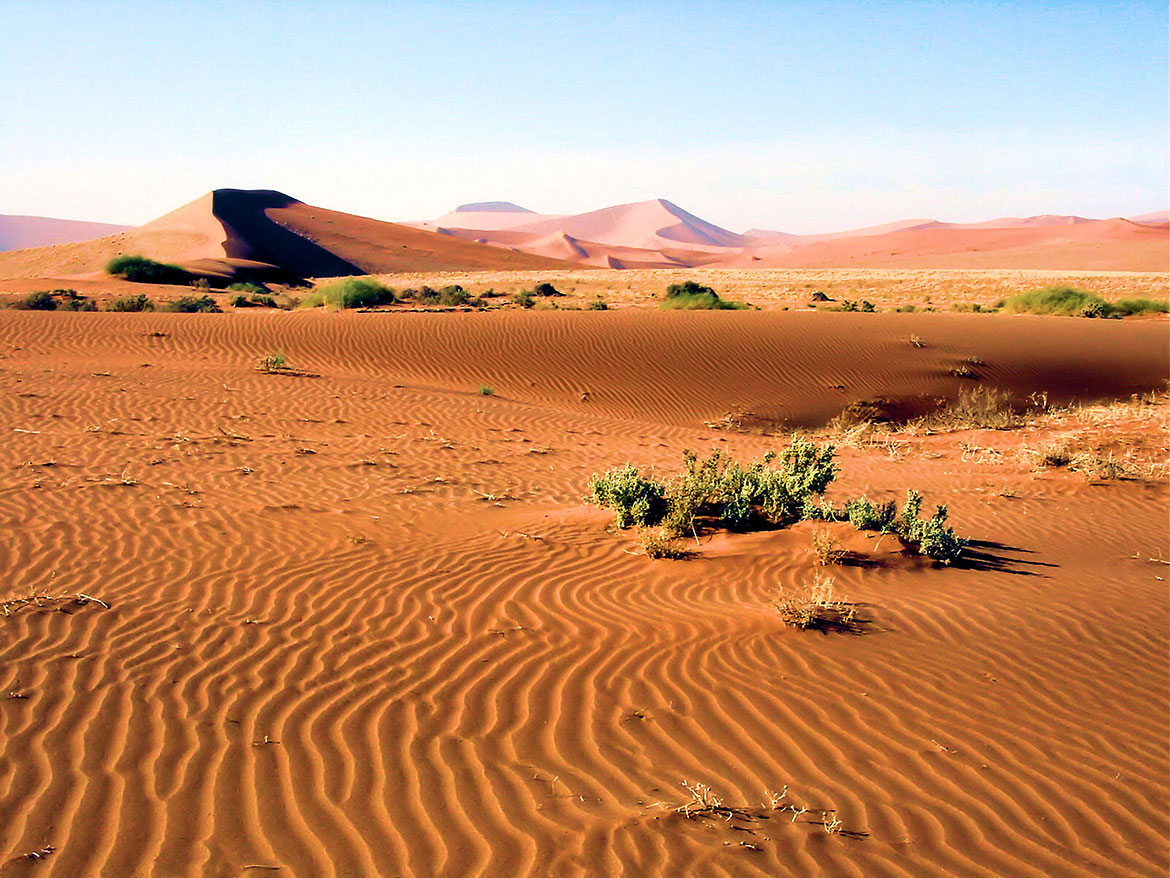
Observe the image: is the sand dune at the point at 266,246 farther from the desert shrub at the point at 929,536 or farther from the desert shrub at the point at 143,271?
Result: the desert shrub at the point at 929,536

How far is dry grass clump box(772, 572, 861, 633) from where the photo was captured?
19.2ft

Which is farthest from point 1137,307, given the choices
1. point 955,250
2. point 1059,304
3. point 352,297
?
point 955,250

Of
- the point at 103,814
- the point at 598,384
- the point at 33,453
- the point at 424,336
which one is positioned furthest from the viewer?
the point at 424,336

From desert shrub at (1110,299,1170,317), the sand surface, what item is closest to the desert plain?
the sand surface

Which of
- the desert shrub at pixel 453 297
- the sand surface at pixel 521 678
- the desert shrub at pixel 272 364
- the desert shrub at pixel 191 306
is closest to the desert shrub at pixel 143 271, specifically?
the desert shrub at pixel 191 306

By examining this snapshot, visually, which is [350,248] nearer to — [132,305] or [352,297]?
[352,297]

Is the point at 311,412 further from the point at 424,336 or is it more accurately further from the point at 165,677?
the point at 165,677

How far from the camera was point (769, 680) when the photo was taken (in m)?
5.09

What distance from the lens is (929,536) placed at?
7617 mm

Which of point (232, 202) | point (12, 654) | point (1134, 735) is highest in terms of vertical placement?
point (232, 202)

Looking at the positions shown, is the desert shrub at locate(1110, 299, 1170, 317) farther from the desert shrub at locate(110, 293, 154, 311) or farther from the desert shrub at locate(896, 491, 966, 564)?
the desert shrub at locate(110, 293, 154, 311)

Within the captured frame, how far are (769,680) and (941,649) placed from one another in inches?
52.7

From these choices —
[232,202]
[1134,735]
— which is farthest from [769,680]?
[232,202]

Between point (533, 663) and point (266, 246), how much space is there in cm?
7120
